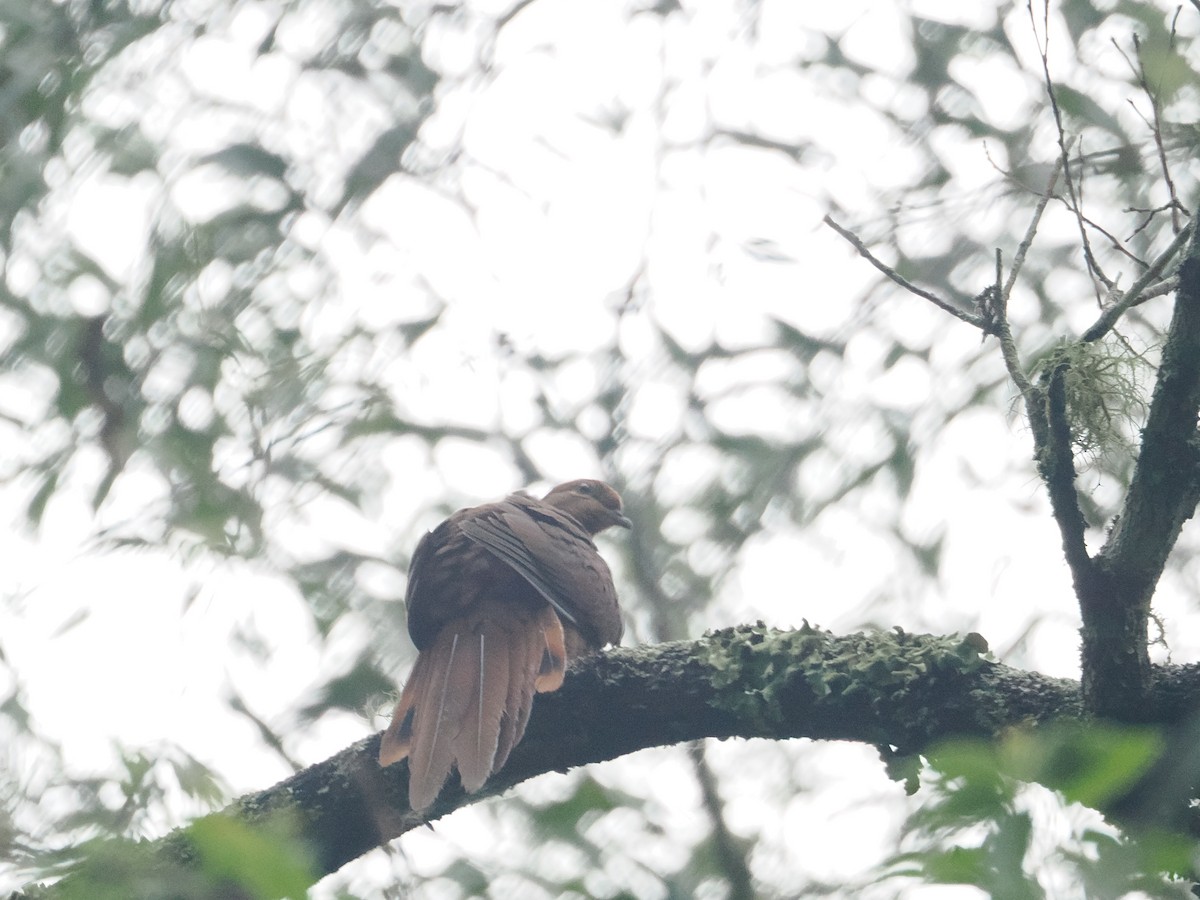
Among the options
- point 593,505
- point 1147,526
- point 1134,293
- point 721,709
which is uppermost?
point 593,505

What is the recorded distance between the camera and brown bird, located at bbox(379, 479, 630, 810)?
287 cm

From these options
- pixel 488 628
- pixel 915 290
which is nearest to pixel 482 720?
pixel 488 628

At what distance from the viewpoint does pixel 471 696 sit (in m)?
3.02

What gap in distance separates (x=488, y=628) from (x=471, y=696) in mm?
417

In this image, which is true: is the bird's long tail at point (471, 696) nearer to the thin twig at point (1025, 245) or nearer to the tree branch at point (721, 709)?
the tree branch at point (721, 709)

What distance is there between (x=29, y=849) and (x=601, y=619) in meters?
1.66

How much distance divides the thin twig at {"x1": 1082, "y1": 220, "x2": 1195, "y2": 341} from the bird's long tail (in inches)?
54.6

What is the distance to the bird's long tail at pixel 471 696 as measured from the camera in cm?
283

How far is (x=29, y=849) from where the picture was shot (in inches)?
91.4

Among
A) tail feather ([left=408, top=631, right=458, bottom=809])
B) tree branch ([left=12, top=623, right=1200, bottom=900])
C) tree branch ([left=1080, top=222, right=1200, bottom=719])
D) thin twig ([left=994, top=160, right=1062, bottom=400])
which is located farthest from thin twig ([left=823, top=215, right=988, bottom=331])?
tail feather ([left=408, top=631, right=458, bottom=809])

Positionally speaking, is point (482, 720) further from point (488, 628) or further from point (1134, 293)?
point (1134, 293)

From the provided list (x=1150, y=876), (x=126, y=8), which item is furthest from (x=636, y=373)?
(x=1150, y=876)

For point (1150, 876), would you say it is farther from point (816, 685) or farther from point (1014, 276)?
point (1014, 276)

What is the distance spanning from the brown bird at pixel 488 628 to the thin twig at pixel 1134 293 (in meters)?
1.40
